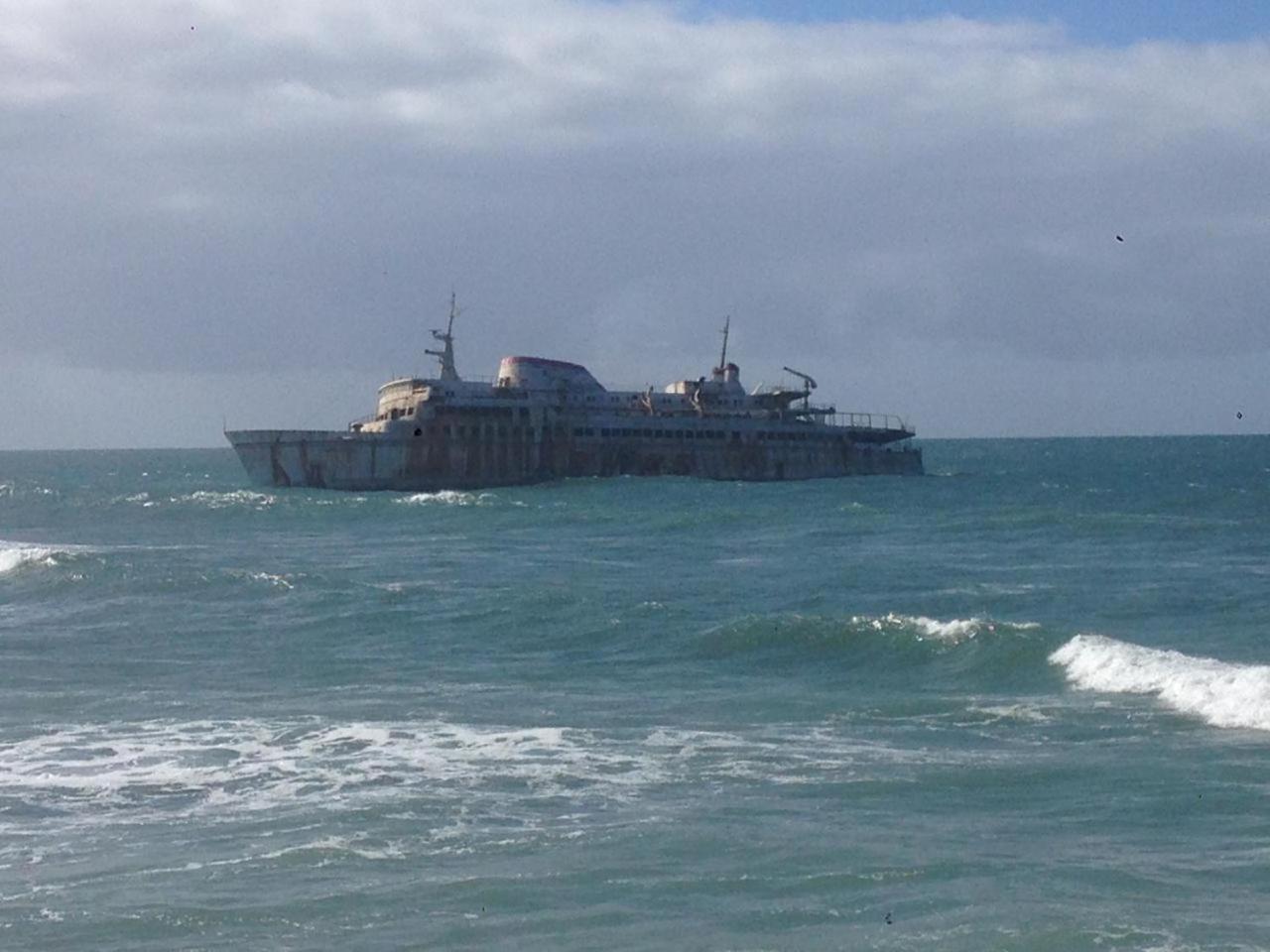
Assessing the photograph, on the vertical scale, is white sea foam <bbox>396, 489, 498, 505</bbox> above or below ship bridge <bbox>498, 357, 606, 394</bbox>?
below

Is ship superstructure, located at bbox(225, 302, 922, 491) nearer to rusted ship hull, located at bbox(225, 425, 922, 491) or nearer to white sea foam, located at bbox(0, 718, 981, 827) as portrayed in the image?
rusted ship hull, located at bbox(225, 425, 922, 491)

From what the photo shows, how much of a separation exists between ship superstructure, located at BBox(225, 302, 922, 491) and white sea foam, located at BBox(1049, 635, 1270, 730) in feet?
214

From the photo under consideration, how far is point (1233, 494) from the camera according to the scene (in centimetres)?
7631

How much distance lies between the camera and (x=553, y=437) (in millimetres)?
93875

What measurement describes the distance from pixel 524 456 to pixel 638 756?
2895 inches

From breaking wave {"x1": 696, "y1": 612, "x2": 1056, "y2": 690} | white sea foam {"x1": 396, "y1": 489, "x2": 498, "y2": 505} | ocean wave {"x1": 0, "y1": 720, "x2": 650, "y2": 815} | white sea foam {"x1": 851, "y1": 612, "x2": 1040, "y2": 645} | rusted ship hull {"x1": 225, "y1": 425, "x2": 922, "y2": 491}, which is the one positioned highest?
rusted ship hull {"x1": 225, "y1": 425, "x2": 922, "y2": 491}

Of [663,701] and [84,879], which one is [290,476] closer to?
[663,701]

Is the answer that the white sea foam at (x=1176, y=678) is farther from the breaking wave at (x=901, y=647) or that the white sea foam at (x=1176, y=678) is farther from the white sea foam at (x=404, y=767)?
the white sea foam at (x=404, y=767)

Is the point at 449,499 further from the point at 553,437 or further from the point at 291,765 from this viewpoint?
the point at 291,765

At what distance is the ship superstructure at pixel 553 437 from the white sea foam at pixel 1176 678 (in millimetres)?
Answer: 65241

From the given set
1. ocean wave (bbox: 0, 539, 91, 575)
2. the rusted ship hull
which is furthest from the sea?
the rusted ship hull

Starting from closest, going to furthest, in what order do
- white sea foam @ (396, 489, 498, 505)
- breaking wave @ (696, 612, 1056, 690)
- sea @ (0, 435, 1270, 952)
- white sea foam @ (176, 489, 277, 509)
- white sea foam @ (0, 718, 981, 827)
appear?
sea @ (0, 435, 1270, 952)
white sea foam @ (0, 718, 981, 827)
breaking wave @ (696, 612, 1056, 690)
white sea foam @ (396, 489, 498, 505)
white sea foam @ (176, 489, 277, 509)

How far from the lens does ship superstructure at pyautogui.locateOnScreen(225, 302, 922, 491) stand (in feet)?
297

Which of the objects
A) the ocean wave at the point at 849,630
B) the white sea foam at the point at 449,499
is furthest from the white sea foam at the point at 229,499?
the ocean wave at the point at 849,630
